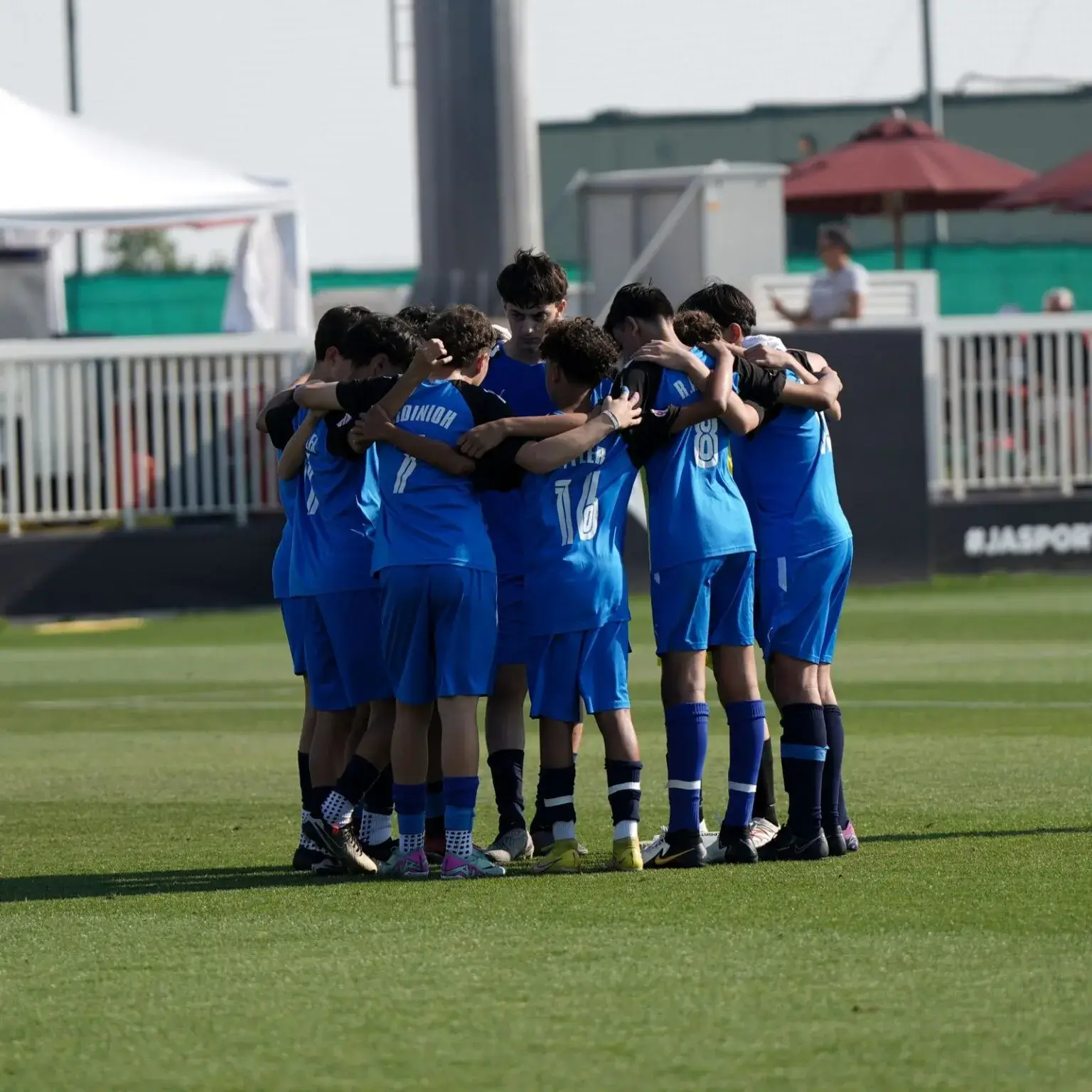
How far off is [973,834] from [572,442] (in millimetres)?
1990

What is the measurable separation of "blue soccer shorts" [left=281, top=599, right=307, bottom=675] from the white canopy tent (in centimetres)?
1238

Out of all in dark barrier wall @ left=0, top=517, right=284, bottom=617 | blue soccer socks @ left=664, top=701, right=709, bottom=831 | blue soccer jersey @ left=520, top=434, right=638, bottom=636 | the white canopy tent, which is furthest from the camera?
the white canopy tent

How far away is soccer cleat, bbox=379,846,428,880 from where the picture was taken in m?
7.11

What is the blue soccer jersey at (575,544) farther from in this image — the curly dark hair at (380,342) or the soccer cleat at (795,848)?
the soccer cleat at (795,848)

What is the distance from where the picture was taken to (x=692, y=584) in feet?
23.3

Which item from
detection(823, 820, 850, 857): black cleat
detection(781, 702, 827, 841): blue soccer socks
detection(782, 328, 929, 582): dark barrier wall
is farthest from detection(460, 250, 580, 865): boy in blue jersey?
detection(782, 328, 929, 582): dark barrier wall

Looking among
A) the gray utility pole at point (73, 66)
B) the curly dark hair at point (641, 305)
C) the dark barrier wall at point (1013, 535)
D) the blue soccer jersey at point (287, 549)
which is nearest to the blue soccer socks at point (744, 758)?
the curly dark hair at point (641, 305)

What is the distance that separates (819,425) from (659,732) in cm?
398

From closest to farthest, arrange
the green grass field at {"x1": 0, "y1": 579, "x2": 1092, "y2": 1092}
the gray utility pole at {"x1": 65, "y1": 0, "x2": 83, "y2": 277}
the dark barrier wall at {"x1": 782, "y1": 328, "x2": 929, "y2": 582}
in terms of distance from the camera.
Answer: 1. the green grass field at {"x1": 0, "y1": 579, "x2": 1092, "y2": 1092}
2. the dark barrier wall at {"x1": 782, "y1": 328, "x2": 929, "y2": 582}
3. the gray utility pole at {"x1": 65, "y1": 0, "x2": 83, "y2": 277}

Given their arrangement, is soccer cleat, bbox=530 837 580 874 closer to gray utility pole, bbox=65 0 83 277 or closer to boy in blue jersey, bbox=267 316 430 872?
boy in blue jersey, bbox=267 316 430 872

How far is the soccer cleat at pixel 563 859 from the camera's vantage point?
23.3ft

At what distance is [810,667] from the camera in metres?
7.38

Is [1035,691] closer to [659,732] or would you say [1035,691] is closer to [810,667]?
[659,732]

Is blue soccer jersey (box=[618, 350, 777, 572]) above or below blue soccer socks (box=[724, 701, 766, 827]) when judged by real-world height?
above
